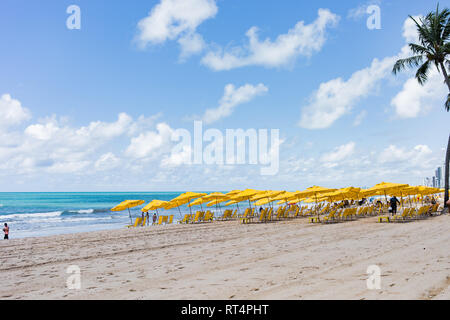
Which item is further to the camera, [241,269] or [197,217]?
[197,217]

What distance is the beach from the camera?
5.21 meters

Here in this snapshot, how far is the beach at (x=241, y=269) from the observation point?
5.21 meters

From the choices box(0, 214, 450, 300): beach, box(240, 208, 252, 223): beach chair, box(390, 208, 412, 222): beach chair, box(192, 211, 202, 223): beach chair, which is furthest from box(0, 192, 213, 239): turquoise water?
box(390, 208, 412, 222): beach chair

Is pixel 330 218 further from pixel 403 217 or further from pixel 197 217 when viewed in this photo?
pixel 197 217

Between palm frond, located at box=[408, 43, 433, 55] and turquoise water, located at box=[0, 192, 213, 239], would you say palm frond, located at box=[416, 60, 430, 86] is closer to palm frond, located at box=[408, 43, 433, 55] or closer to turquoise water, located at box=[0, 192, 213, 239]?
palm frond, located at box=[408, 43, 433, 55]

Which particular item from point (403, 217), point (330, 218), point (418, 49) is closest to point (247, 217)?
point (330, 218)

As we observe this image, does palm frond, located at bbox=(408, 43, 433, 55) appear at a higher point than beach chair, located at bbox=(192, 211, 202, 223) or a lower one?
higher

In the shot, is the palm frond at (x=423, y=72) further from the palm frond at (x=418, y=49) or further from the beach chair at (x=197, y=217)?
the beach chair at (x=197, y=217)

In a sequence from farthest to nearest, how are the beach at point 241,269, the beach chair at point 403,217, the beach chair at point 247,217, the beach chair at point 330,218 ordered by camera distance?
1. the beach chair at point 247,217
2. the beach chair at point 330,218
3. the beach chair at point 403,217
4. the beach at point 241,269

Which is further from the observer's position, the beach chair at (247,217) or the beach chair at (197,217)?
the beach chair at (197,217)

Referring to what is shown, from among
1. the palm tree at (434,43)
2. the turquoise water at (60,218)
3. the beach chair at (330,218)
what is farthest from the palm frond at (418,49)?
the turquoise water at (60,218)

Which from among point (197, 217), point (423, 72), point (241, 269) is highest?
point (423, 72)

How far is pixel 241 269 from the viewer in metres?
6.83
